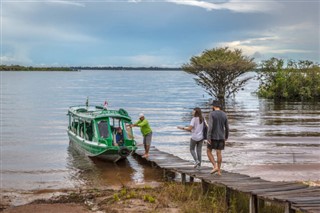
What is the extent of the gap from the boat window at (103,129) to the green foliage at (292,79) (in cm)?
3579

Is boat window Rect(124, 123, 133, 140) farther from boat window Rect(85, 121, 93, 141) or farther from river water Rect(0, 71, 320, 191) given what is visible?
boat window Rect(85, 121, 93, 141)

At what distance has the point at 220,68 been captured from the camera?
54000mm

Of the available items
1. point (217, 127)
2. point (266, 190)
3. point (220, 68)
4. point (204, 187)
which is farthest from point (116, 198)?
point (220, 68)

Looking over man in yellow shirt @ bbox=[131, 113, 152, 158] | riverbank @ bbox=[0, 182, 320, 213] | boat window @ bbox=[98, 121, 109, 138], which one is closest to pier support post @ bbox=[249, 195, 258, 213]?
riverbank @ bbox=[0, 182, 320, 213]

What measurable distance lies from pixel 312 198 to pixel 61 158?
15.7 metres

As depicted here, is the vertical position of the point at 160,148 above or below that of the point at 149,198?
below

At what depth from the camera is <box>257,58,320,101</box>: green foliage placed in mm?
53025

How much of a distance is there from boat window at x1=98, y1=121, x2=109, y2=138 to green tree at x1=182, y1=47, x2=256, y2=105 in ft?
109

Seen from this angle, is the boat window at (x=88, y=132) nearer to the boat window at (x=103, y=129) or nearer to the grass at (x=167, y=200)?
the boat window at (x=103, y=129)

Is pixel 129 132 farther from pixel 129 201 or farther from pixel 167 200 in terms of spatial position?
pixel 167 200

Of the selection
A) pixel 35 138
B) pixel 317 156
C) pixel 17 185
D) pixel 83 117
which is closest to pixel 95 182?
pixel 17 185

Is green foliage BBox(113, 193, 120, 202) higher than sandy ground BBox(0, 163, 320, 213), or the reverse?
Result: green foliage BBox(113, 193, 120, 202)

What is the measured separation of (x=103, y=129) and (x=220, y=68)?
33.6m

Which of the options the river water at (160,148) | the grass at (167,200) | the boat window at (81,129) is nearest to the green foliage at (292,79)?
the river water at (160,148)
